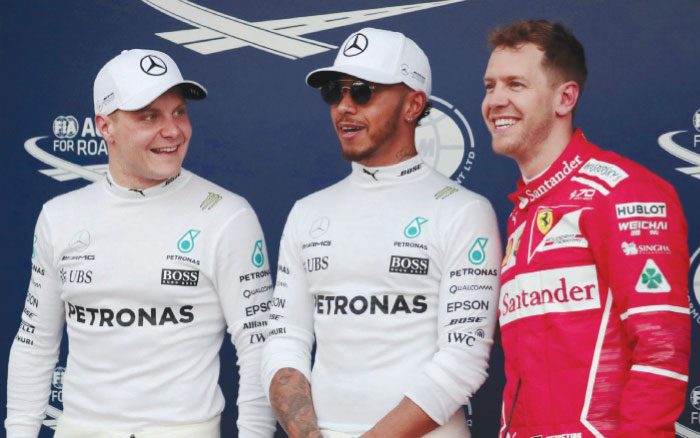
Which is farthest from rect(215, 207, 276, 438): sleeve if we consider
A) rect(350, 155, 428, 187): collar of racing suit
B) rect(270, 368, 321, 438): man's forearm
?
rect(350, 155, 428, 187): collar of racing suit

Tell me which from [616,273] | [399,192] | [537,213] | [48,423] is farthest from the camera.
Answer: [48,423]

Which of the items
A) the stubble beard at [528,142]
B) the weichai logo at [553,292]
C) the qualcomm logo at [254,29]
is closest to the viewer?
the weichai logo at [553,292]

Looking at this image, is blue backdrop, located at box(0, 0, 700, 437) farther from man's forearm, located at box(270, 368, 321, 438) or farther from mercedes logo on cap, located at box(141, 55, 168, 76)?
man's forearm, located at box(270, 368, 321, 438)

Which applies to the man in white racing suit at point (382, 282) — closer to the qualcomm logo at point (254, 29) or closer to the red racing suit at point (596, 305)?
the red racing suit at point (596, 305)

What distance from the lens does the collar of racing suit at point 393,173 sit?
8.30 ft

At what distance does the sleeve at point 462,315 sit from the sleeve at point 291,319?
37cm

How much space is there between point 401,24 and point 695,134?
3.46 feet

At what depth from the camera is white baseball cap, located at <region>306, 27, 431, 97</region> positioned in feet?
8.16

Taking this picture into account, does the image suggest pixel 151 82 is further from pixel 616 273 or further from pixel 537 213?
pixel 616 273

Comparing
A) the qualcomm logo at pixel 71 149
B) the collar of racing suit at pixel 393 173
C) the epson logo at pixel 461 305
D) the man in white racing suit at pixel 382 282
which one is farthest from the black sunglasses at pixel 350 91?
the qualcomm logo at pixel 71 149

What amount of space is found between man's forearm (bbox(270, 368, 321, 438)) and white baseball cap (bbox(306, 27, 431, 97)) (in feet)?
2.57

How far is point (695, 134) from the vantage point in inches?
119

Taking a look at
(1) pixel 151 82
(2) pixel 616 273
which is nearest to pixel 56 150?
(1) pixel 151 82

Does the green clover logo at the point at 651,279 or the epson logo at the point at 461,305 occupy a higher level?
the green clover logo at the point at 651,279
